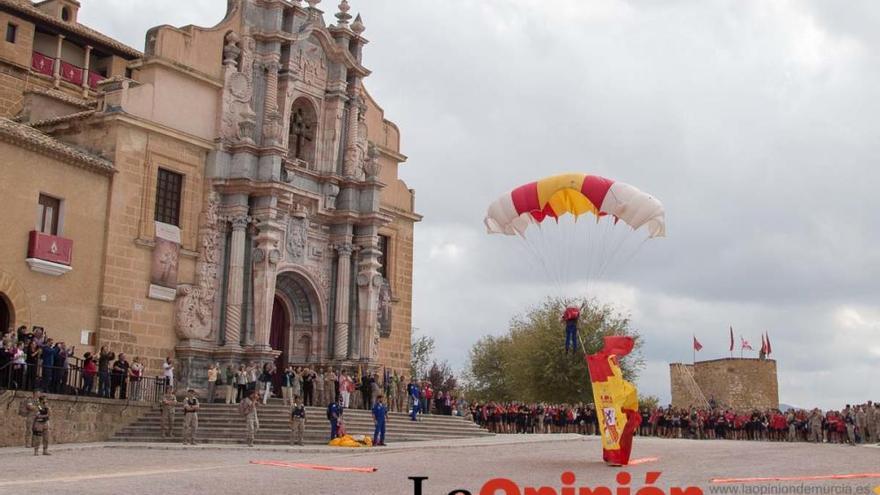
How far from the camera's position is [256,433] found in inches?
1008

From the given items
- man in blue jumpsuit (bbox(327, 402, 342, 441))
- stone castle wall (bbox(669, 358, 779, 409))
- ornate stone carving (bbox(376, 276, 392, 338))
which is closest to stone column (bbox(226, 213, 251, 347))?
man in blue jumpsuit (bbox(327, 402, 342, 441))

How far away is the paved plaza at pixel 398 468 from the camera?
48.1 feet

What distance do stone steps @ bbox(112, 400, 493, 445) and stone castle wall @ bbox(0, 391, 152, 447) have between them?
11.6 inches

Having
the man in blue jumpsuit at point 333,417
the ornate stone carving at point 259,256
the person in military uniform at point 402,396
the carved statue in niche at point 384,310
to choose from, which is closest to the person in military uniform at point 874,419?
the person in military uniform at point 402,396

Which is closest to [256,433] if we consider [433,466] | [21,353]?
[21,353]

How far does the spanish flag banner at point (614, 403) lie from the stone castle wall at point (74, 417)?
11.8 metres

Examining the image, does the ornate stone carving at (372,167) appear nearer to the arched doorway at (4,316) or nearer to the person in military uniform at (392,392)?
the person in military uniform at (392,392)

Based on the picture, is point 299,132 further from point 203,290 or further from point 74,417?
point 74,417

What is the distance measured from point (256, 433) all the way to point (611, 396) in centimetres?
1024

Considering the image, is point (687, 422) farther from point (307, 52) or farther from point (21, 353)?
point (21, 353)

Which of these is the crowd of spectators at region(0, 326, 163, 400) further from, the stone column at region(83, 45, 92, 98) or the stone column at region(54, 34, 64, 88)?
the stone column at region(83, 45, 92, 98)

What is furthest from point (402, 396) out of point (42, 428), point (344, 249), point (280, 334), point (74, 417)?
point (42, 428)

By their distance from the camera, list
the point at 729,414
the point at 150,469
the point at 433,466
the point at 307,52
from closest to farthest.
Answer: the point at 150,469 < the point at 433,466 < the point at 307,52 < the point at 729,414

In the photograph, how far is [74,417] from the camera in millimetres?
24406
